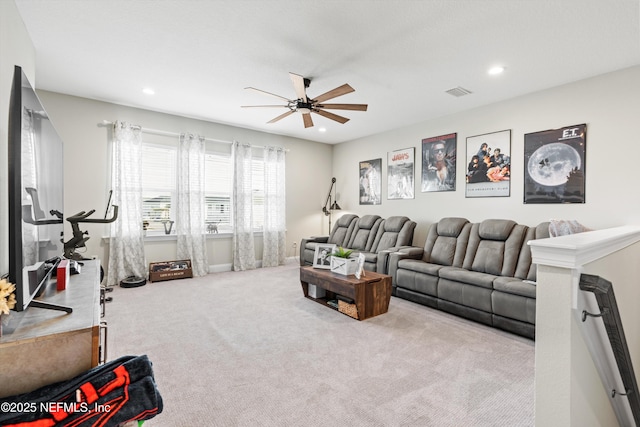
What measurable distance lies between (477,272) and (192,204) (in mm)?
4496

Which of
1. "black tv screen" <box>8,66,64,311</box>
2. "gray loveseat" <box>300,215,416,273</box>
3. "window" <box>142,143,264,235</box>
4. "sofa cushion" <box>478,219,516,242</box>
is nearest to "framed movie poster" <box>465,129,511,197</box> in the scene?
"sofa cushion" <box>478,219,516,242</box>

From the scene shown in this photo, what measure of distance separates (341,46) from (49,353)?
300cm

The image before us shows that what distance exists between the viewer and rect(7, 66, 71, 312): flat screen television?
1137mm

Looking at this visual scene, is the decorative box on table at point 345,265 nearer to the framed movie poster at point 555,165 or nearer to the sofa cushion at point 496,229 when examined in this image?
the sofa cushion at point 496,229

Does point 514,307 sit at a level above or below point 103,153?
below

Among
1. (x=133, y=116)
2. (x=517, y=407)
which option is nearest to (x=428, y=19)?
(x=517, y=407)

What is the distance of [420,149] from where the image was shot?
531 cm

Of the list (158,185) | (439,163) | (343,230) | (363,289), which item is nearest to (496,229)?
(439,163)

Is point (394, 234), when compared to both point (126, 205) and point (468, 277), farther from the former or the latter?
point (126, 205)

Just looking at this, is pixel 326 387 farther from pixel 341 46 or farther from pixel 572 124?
pixel 572 124

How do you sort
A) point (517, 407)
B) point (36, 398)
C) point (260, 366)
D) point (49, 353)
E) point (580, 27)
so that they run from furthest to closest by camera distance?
point (580, 27) → point (260, 366) → point (517, 407) → point (49, 353) → point (36, 398)

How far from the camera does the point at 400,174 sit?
5656 mm

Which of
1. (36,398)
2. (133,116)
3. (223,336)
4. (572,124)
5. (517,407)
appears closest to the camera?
(36,398)

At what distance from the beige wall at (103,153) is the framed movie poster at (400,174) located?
1976mm
